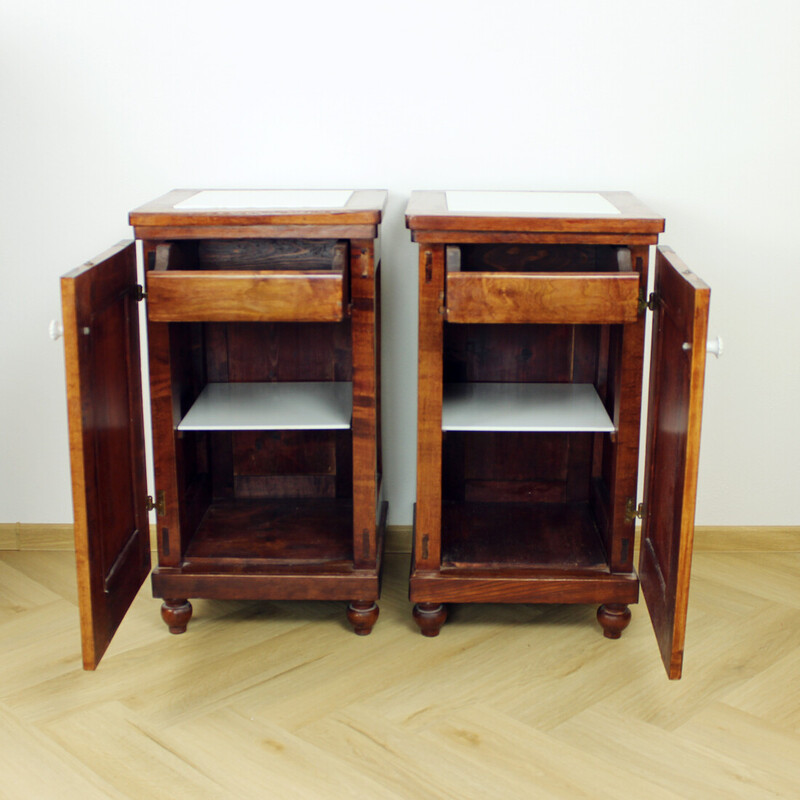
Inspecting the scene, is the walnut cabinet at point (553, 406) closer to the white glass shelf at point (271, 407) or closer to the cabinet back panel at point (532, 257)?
the cabinet back panel at point (532, 257)

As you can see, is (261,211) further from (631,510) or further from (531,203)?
(631,510)

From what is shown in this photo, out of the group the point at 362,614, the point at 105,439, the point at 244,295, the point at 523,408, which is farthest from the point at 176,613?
the point at 523,408

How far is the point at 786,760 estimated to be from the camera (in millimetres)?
1924

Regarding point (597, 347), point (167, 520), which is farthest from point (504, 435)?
point (167, 520)

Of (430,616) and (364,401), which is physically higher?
(364,401)

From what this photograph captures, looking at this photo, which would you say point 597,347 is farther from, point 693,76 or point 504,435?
point 693,76

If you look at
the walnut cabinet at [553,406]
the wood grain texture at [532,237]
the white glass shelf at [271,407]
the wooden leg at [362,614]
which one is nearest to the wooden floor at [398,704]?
the wooden leg at [362,614]

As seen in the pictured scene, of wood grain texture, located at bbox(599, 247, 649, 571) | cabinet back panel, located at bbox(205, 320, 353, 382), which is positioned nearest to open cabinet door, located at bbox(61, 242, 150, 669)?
cabinet back panel, located at bbox(205, 320, 353, 382)

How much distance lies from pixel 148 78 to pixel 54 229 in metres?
0.44

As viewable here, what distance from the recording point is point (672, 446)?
194 centimetres

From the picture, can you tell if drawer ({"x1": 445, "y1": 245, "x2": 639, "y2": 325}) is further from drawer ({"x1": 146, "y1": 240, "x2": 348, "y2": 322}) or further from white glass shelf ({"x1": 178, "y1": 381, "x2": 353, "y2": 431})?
white glass shelf ({"x1": 178, "y1": 381, "x2": 353, "y2": 431})

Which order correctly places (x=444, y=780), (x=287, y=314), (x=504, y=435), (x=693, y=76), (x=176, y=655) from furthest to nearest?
(x=504, y=435)
(x=693, y=76)
(x=176, y=655)
(x=287, y=314)
(x=444, y=780)

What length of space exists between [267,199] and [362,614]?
0.94 m

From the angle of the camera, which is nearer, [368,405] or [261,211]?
[261,211]
